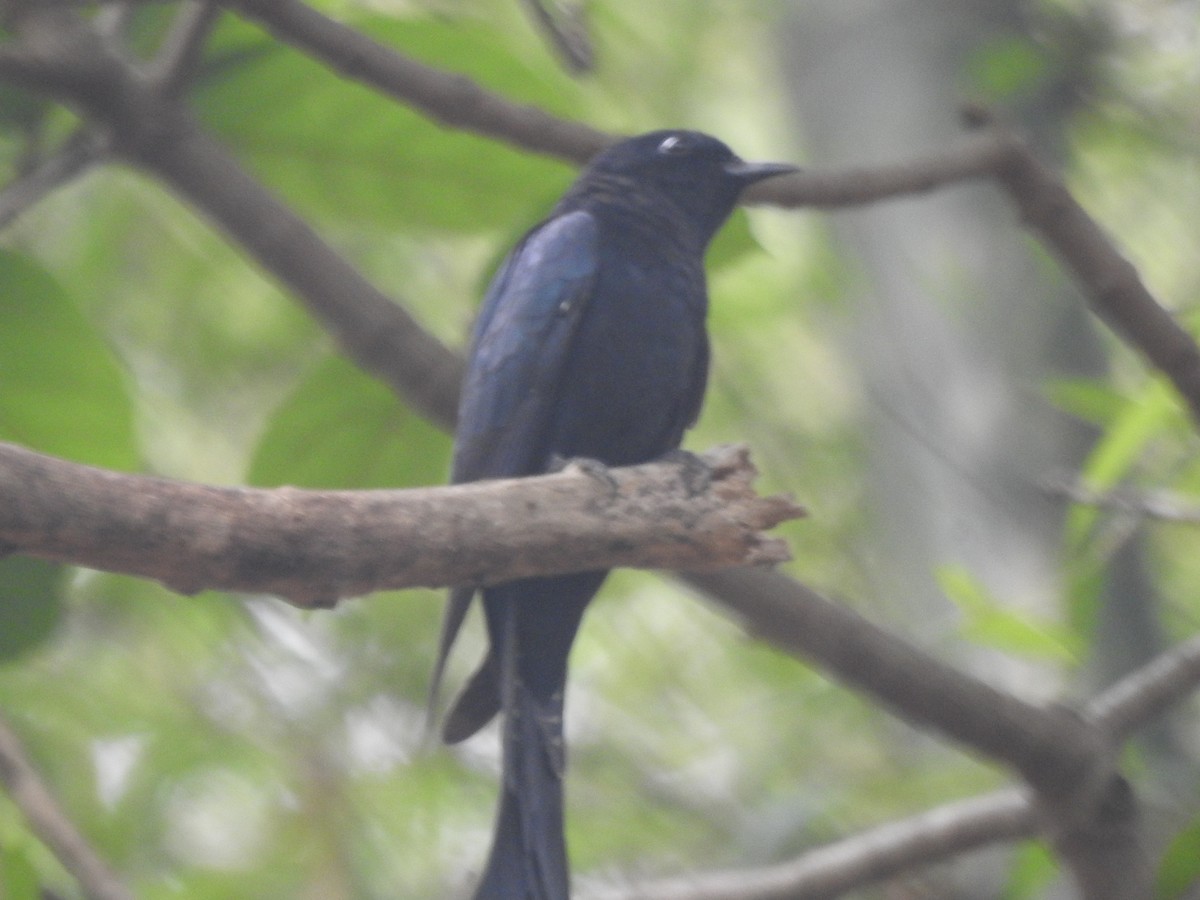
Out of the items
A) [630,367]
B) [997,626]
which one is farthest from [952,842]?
[630,367]

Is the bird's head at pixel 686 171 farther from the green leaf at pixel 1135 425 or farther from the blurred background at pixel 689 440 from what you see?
the green leaf at pixel 1135 425

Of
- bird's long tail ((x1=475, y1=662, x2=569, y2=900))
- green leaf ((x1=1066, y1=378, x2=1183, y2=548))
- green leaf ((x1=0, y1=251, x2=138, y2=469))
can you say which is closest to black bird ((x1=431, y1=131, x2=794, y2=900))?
bird's long tail ((x1=475, y1=662, x2=569, y2=900))

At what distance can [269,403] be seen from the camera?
4.63 metres

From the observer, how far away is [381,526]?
6.58ft

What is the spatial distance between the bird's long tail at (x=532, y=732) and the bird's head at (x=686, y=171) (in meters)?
1.08

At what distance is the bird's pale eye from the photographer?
150 inches

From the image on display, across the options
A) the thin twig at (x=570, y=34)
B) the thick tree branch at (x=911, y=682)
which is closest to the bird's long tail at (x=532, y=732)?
the thick tree branch at (x=911, y=682)

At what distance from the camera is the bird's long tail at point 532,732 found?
2770 mm

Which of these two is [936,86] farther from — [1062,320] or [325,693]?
[325,693]

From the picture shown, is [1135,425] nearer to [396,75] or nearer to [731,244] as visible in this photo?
[731,244]

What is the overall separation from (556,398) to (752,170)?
0.87 metres

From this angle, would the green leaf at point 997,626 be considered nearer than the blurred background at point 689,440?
Yes

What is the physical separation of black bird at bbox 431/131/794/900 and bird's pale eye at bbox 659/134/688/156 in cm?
22

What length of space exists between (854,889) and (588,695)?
1.69m
